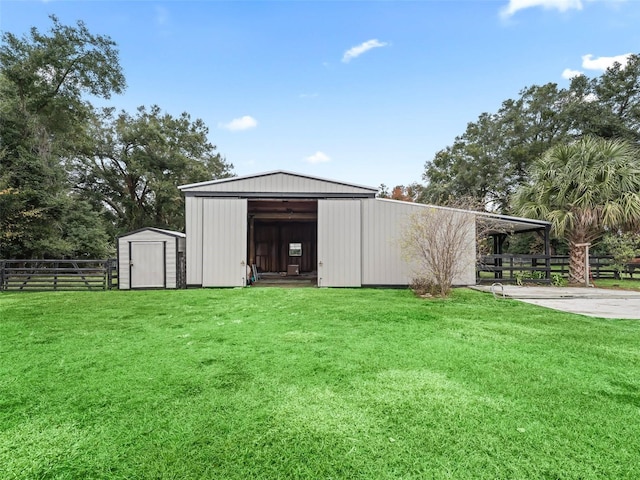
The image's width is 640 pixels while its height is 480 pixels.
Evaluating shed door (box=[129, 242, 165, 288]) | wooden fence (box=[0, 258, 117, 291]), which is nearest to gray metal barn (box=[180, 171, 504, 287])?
shed door (box=[129, 242, 165, 288])

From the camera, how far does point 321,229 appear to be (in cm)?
1051

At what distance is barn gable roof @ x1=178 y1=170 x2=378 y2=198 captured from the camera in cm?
1045

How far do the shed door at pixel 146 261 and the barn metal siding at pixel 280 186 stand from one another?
6.76ft

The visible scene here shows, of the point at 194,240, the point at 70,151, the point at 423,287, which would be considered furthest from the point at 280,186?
the point at 70,151

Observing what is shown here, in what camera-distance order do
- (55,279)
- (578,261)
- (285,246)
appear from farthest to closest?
1. (285,246)
2. (578,261)
3. (55,279)

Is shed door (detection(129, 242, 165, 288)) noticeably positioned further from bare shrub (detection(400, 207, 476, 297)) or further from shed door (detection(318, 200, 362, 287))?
bare shrub (detection(400, 207, 476, 297))

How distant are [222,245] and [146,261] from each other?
2400 mm

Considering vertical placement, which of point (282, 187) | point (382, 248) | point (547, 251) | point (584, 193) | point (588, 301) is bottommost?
point (588, 301)

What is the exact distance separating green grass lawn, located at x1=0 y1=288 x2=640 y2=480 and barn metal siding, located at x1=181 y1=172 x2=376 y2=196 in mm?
5913

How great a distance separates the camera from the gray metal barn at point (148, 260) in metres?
10.2

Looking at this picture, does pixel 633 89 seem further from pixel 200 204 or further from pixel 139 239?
pixel 139 239

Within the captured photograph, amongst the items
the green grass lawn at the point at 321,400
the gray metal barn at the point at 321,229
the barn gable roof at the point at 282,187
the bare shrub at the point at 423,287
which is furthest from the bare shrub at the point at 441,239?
the green grass lawn at the point at 321,400

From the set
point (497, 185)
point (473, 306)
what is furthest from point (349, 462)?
point (497, 185)

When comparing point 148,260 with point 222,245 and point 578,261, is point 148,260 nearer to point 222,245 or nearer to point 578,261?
point 222,245
